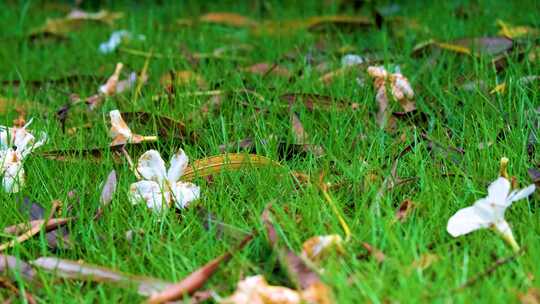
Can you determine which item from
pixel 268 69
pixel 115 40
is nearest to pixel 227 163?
pixel 268 69

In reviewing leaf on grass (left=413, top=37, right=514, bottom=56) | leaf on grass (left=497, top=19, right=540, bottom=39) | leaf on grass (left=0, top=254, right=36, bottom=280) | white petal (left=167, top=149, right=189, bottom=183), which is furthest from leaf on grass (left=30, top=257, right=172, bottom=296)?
leaf on grass (left=497, top=19, right=540, bottom=39)

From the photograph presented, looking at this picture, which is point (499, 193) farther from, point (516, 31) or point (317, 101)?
point (516, 31)

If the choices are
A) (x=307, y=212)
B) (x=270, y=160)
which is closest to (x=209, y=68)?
(x=270, y=160)

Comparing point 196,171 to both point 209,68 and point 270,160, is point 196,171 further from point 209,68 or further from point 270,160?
point 209,68

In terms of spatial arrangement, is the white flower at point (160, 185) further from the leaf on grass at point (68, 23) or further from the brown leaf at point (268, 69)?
the leaf on grass at point (68, 23)

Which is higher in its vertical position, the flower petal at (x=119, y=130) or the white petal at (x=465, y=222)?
the white petal at (x=465, y=222)

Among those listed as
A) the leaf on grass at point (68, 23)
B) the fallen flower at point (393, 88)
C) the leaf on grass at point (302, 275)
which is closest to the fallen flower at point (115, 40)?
the leaf on grass at point (68, 23)

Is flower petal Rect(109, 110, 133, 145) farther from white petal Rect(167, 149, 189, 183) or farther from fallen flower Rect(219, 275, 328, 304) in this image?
fallen flower Rect(219, 275, 328, 304)

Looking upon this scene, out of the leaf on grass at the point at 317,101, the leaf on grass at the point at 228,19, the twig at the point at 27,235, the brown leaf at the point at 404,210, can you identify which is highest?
the brown leaf at the point at 404,210
